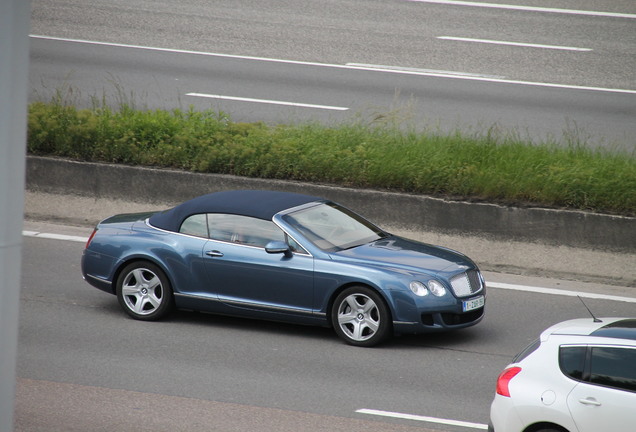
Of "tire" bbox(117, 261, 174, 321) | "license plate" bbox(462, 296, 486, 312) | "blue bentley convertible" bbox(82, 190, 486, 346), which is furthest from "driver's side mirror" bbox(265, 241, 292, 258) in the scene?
"license plate" bbox(462, 296, 486, 312)

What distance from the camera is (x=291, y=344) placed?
377 inches

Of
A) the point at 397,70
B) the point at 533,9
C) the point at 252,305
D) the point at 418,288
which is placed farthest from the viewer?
the point at 533,9

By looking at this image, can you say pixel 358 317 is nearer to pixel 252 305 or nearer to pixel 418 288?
pixel 418 288

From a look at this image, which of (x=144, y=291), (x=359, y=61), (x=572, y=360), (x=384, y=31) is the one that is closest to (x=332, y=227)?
(x=144, y=291)

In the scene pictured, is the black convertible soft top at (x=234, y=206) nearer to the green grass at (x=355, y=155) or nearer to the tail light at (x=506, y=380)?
the green grass at (x=355, y=155)

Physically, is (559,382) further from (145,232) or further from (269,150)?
(269,150)

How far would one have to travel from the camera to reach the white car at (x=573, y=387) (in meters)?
6.24

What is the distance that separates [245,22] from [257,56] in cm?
251

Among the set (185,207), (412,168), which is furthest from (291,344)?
(412,168)

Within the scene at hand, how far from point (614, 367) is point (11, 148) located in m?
4.21

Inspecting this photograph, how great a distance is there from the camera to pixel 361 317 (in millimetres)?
9430

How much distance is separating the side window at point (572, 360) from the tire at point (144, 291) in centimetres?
480

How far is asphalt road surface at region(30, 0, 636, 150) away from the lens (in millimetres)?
17938

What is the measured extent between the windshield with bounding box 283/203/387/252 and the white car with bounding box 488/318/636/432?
356 cm
